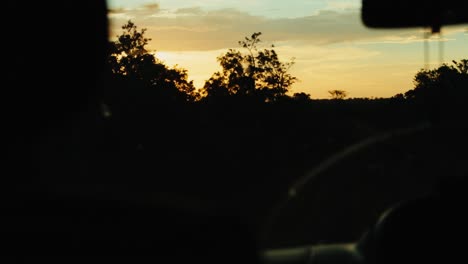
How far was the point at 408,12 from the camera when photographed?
2.87 meters

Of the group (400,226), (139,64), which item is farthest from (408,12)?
(139,64)

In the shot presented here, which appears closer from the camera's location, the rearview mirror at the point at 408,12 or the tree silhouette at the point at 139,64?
the rearview mirror at the point at 408,12

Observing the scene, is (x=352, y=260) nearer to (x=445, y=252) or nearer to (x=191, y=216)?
(x=445, y=252)

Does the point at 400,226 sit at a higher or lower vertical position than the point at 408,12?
lower

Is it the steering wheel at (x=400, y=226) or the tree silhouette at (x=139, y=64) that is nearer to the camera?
the steering wheel at (x=400, y=226)

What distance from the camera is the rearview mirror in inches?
112

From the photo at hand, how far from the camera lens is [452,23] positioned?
9.95ft

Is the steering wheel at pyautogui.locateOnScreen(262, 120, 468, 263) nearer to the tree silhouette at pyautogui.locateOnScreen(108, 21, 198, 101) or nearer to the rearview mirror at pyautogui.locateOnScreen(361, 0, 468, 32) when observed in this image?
the rearview mirror at pyautogui.locateOnScreen(361, 0, 468, 32)

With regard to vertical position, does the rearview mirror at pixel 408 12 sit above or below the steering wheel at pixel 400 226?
above

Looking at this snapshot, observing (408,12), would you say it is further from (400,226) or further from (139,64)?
(139,64)

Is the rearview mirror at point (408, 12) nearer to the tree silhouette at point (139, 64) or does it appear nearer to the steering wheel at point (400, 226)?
the steering wheel at point (400, 226)

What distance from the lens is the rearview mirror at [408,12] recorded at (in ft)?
9.34

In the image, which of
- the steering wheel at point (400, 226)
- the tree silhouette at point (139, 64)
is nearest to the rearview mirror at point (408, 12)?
the steering wheel at point (400, 226)

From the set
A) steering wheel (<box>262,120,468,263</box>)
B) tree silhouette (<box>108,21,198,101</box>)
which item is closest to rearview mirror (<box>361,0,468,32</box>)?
steering wheel (<box>262,120,468,263</box>)
